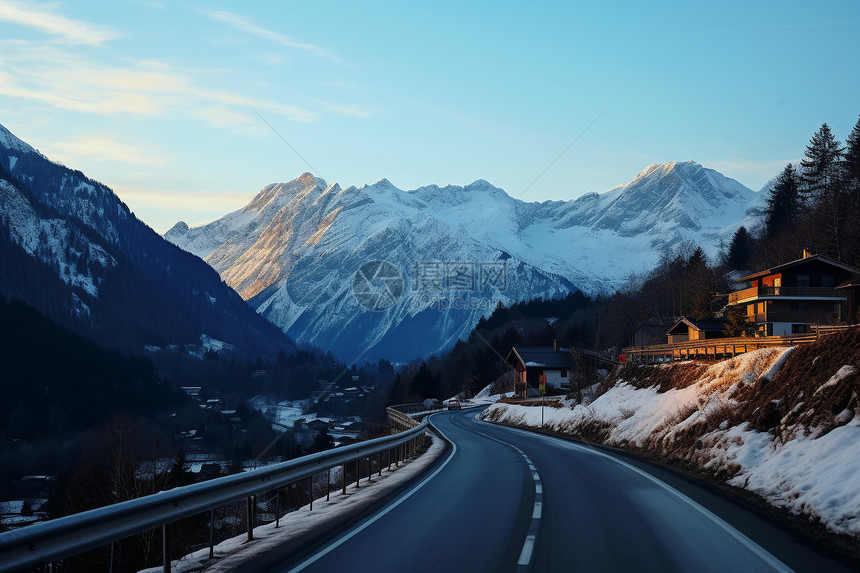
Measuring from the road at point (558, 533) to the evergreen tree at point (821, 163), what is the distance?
295 feet

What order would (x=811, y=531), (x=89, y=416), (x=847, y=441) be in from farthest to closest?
(x=89, y=416) → (x=847, y=441) → (x=811, y=531)

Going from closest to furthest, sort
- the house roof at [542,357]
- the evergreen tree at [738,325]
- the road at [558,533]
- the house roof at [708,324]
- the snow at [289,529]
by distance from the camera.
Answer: the road at [558,533] → the snow at [289,529] → the evergreen tree at [738,325] → the house roof at [708,324] → the house roof at [542,357]

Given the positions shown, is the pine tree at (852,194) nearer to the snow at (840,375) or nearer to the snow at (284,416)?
the snow at (840,375)

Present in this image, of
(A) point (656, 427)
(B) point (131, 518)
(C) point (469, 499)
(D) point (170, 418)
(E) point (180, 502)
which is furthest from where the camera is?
(D) point (170, 418)

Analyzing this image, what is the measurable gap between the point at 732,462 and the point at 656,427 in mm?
9614

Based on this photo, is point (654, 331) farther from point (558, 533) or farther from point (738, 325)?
point (558, 533)

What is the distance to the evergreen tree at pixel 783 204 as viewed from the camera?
10275cm

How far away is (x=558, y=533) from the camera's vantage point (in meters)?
10.3

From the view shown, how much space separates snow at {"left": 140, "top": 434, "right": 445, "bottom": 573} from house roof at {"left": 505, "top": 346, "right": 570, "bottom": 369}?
79.3m

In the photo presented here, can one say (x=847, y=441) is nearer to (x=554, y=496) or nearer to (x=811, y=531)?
(x=811, y=531)

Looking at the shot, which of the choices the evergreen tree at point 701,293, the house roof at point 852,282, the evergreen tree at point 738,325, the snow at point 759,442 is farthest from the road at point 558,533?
the evergreen tree at point 701,293

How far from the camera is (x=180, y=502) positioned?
838cm

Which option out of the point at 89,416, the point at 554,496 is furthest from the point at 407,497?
the point at 89,416

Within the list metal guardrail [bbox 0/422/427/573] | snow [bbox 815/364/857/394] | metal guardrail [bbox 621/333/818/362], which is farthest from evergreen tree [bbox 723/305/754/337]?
metal guardrail [bbox 0/422/427/573]
